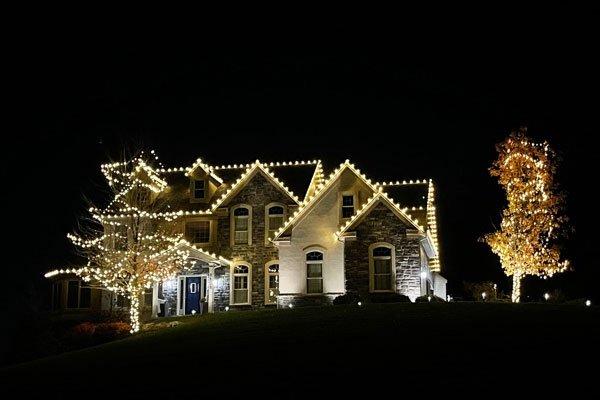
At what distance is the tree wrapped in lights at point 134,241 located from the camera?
115 feet

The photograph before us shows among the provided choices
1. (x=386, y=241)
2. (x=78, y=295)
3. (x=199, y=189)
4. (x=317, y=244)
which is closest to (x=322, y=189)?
(x=317, y=244)

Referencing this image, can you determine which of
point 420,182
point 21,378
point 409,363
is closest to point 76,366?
point 21,378

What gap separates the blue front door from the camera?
133 ft

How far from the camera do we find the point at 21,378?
22.4 metres

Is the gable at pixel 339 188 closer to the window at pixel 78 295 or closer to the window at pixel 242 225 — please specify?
the window at pixel 242 225

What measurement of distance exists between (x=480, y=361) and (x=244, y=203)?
2442cm

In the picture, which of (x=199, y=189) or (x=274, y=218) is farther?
(x=199, y=189)

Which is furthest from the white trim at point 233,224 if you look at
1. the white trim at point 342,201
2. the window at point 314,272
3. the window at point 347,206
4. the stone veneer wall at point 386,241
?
the stone veneer wall at point 386,241

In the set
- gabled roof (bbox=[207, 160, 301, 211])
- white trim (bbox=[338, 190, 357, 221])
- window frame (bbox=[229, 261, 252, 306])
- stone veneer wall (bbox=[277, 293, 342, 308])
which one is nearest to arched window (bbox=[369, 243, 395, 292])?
stone veneer wall (bbox=[277, 293, 342, 308])

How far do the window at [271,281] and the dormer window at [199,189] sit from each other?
5.42 m

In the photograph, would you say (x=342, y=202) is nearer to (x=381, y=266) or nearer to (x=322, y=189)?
(x=322, y=189)

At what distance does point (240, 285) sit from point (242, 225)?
122 inches

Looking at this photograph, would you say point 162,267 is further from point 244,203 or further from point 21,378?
point 21,378

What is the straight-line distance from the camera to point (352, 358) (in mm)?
20078
